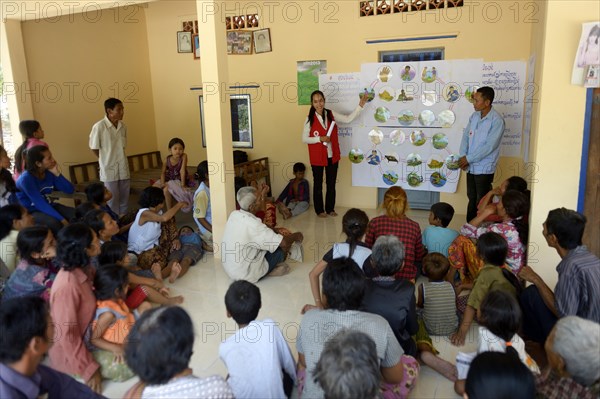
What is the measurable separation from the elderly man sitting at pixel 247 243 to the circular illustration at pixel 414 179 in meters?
2.39

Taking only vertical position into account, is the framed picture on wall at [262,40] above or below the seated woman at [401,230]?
above

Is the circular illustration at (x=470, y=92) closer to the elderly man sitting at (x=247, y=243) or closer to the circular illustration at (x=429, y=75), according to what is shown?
the circular illustration at (x=429, y=75)

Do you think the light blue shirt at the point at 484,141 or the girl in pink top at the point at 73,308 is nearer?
the girl in pink top at the point at 73,308

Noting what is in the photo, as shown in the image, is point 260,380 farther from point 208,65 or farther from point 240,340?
point 208,65

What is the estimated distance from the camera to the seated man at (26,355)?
1.69 metres

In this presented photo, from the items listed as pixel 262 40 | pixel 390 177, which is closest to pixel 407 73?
pixel 390 177

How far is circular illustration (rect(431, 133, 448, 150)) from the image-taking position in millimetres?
5555

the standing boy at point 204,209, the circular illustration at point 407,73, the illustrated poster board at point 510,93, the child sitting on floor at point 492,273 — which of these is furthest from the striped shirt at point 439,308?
the circular illustration at point 407,73

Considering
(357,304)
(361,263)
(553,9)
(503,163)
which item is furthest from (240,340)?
(503,163)

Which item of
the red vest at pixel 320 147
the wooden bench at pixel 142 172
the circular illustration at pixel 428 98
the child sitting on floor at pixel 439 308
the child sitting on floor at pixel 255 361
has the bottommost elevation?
the child sitting on floor at pixel 439 308

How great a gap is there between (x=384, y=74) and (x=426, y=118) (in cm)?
72

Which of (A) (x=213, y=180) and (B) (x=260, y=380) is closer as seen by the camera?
(B) (x=260, y=380)

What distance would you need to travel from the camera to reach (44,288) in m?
2.86

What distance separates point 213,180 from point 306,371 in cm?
251
